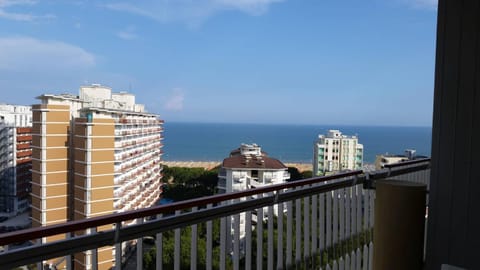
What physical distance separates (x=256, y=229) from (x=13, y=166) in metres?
37.2

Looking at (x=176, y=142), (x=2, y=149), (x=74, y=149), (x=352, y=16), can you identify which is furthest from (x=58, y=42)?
(x=176, y=142)

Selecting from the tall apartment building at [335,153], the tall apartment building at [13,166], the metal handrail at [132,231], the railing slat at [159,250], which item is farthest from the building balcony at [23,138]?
the railing slat at [159,250]

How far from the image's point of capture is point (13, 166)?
109 feet

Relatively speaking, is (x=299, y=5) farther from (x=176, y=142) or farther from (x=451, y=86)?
(x=176, y=142)

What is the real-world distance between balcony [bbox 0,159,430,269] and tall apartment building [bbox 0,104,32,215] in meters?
35.7

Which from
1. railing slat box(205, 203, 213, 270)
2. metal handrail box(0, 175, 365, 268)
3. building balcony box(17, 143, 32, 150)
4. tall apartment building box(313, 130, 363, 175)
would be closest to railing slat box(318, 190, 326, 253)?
metal handrail box(0, 175, 365, 268)

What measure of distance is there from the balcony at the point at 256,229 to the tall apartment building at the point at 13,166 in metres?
35.7

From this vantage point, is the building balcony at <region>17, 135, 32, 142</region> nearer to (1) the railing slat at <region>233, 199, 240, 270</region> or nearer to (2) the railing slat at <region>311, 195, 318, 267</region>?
(2) the railing slat at <region>311, 195, 318, 267</region>

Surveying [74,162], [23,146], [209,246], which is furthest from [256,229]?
[23,146]

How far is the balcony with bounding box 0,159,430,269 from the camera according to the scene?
123cm

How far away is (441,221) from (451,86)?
81cm

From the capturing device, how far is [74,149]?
2545 cm

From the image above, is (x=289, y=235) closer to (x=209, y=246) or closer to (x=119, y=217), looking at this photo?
(x=209, y=246)

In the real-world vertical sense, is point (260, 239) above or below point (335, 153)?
above
